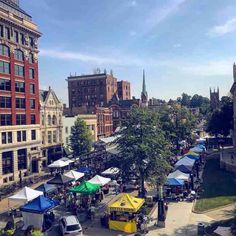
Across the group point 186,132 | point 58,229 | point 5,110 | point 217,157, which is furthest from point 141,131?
point 186,132

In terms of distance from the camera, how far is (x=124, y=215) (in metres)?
22.7

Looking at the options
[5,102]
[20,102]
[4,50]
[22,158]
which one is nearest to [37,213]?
[5,102]

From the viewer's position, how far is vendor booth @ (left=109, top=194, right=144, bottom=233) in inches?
874

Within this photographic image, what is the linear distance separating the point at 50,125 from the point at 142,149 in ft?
109

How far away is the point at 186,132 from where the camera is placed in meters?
61.7

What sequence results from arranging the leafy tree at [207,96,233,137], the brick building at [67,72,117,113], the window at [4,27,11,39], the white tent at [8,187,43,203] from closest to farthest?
1. the white tent at [8,187,43,203]
2. the window at [4,27,11,39]
3. the leafy tree at [207,96,233,137]
4. the brick building at [67,72,117,113]

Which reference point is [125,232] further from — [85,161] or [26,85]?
[26,85]

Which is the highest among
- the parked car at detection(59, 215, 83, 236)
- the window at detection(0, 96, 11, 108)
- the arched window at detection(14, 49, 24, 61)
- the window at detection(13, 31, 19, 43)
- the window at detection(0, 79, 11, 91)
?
the window at detection(13, 31, 19, 43)

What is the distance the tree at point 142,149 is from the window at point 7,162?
22.3m

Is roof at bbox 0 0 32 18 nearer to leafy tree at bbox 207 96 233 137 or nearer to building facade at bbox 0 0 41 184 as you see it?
building facade at bbox 0 0 41 184

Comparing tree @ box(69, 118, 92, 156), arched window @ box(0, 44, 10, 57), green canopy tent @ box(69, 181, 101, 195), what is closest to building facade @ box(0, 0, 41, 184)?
arched window @ box(0, 44, 10, 57)

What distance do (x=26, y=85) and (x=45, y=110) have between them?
767 cm

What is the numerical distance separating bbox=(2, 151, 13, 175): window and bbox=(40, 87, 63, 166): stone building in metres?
9.52

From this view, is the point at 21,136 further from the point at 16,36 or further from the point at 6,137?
the point at 16,36
